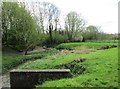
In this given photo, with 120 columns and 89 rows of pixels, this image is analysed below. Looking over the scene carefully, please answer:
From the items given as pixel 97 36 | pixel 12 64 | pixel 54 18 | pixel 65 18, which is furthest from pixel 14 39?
pixel 97 36

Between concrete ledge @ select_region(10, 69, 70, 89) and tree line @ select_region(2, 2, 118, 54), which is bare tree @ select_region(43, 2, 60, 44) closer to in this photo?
tree line @ select_region(2, 2, 118, 54)

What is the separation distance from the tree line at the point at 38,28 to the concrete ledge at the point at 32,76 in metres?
26.7

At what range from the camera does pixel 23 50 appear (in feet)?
152

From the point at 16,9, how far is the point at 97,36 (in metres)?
42.3


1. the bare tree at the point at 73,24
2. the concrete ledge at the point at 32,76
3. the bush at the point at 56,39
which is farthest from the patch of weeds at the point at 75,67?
the bare tree at the point at 73,24

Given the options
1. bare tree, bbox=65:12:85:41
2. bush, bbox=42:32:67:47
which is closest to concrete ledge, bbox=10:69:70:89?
bush, bbox=42:32:67:47

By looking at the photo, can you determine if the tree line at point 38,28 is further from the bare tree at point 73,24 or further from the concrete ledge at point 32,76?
the concrete ledge at point 32,76

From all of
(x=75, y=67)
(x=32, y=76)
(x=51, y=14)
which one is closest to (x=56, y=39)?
(x=51, y=14)

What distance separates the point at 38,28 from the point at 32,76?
3521cm

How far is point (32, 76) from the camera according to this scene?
15.8 metres

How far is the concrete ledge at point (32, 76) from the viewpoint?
15.5 meters

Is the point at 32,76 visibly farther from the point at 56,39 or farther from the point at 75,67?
the point at 56,39

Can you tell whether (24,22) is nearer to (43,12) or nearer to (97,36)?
(43,12)

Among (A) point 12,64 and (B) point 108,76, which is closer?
(B) point 108,76
